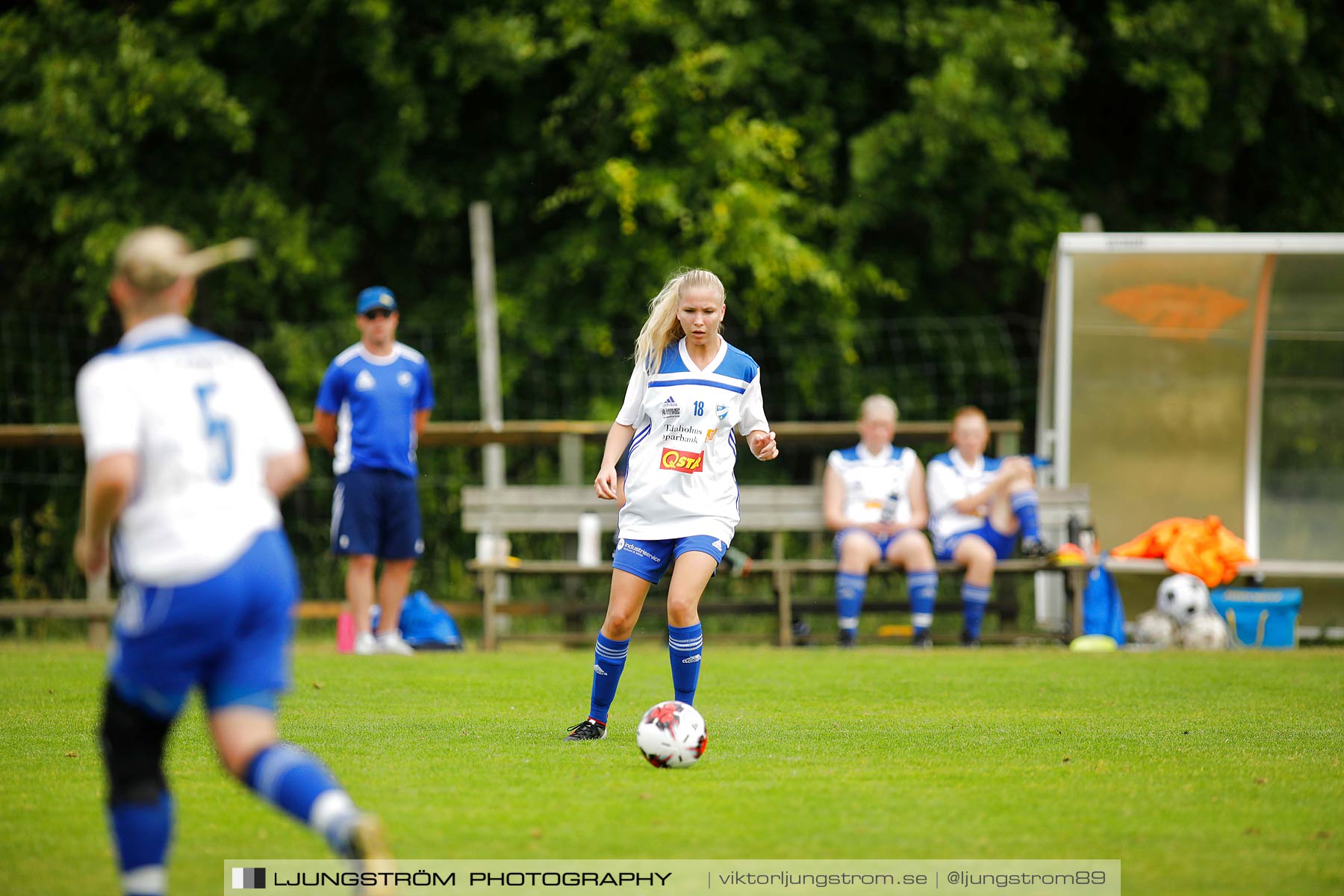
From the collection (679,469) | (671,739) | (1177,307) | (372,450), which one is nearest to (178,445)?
(671,739)

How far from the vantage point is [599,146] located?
595 inches

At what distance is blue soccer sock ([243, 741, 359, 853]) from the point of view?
3.13 m

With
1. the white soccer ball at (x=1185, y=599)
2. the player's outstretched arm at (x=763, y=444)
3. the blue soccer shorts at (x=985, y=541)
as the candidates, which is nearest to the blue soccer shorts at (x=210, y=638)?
the player's outstretched arm at (x=763, y=444)

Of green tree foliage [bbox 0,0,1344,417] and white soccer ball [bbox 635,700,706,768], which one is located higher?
green tree foliage [bbox 0,0,1344,417]

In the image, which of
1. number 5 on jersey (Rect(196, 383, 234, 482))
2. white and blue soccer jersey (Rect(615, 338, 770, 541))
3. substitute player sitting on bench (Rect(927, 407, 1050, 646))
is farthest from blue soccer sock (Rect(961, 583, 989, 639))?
number 5 on jersey (Rect(196, 383, 234, 482))

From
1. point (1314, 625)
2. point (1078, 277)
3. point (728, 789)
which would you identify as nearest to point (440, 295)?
point (1078, 277)

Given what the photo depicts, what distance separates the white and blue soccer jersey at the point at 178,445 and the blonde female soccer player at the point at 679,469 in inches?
94.7

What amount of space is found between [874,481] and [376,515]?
12.1 ft

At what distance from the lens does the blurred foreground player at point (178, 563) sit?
318 centimetres

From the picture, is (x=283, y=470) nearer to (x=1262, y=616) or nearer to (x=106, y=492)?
(x=106, y=492)

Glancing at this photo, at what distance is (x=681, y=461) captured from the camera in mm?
5742

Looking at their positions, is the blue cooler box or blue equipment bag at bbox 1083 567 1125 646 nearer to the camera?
blue equipment bag at bbox 1083 567 1125 646

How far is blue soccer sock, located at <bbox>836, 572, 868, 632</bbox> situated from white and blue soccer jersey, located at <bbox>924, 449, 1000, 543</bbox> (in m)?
0.91

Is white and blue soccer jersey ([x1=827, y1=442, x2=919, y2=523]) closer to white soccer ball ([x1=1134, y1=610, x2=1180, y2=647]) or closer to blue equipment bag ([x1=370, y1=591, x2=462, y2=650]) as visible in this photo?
white soccer ball ([x1=1134, y1=610, x2=1180, y2=647])
